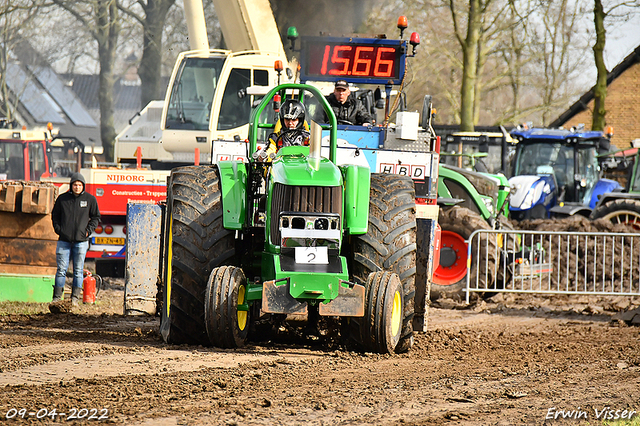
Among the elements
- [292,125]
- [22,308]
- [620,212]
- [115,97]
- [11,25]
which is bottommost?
[22,308]

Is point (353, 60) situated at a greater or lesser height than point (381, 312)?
greater

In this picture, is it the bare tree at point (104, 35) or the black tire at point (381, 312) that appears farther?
the bare tree at point (104, 35)

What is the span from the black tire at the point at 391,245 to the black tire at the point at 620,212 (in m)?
9.92

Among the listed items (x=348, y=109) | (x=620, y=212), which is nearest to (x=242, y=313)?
(x=348, y=109)

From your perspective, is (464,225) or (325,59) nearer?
(325,59)

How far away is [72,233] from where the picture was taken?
36.5ft

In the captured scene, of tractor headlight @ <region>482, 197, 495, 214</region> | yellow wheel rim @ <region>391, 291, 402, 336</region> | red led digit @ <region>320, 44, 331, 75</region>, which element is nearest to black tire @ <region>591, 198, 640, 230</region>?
tractor headlight @ <region>482, 197, 495, 214</region>

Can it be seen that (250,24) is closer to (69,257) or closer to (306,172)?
(69,257)

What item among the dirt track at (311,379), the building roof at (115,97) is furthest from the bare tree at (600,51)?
the building roof at (115,97)

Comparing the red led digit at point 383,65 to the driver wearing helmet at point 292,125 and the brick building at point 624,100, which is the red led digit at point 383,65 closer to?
the driver wearing helmet at point 292,125

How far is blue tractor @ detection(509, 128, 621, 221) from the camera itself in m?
17.2

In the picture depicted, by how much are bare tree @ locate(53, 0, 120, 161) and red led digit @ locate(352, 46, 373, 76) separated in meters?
21.4

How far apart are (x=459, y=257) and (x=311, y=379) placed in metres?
7.68

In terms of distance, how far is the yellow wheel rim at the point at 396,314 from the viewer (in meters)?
6.76
